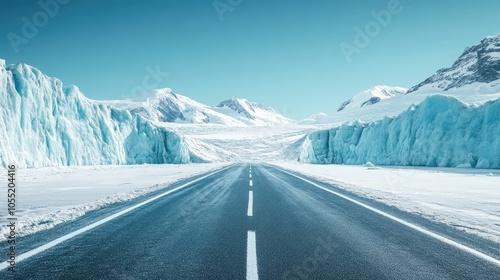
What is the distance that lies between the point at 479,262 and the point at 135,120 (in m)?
55.2

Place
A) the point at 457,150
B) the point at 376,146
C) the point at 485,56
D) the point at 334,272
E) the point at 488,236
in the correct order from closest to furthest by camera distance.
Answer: the point at 334,272
the point at 488,236
the point at 457,150
the point at 376,146
the point at 485,56

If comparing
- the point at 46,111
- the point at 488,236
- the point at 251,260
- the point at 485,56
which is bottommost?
the point at 488,236

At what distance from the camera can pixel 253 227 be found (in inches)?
237

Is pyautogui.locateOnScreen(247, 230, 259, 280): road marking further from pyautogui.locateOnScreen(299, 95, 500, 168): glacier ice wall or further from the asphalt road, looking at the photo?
pyautogui.locateOnScreen(299, 95, 500, 168): glacier ice wall

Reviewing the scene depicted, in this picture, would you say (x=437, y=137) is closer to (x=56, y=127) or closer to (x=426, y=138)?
(x=426, y=138)

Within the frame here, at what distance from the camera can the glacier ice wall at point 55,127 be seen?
91.5ft

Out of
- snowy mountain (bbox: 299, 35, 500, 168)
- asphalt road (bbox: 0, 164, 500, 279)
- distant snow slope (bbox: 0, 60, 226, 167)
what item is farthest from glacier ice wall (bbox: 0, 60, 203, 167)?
snowy mountain (bbox: 299, 35, 500, 168)

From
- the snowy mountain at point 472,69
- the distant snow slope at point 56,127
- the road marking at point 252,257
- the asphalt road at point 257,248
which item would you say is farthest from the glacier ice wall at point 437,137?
the snowy mountain at point 472,69

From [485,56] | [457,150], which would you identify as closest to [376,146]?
[457,150]

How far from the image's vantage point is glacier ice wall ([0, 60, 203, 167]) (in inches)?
→ 1098

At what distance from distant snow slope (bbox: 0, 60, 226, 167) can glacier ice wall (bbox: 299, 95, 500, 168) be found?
41.0 meters

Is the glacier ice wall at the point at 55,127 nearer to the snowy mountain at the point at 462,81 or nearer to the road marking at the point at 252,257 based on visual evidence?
the road marking at the point at 252,257

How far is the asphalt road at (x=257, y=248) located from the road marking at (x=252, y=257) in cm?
1

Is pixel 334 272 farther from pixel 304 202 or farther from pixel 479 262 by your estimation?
pixel 304 202
